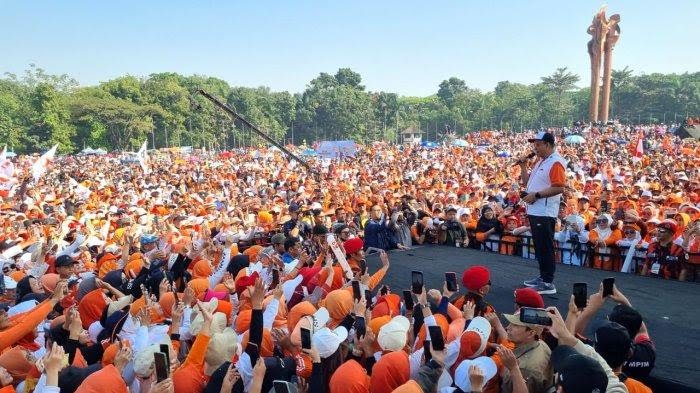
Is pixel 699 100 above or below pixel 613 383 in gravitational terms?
above

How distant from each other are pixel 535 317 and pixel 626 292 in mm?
3081

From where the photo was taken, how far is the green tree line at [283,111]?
54.6m

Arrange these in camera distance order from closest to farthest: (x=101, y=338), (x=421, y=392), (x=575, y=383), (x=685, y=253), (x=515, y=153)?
(x=575, y=383)
(x=421, y=392)
(x=101, y=338)
(x=685, y=253)
(x=515, y=153)

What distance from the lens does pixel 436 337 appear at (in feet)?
9.96

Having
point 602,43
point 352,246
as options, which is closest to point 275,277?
point 352,246

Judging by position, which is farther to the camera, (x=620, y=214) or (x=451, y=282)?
(x=620, y=214)

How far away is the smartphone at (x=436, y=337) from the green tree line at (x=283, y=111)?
5550cm

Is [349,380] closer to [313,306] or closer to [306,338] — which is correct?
[306,338]

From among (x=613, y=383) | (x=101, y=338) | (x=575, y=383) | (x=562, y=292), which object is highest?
(x=575, y=383)

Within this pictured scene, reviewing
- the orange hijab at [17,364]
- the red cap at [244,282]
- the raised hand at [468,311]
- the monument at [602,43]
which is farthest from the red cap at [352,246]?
the monument at [602,43]

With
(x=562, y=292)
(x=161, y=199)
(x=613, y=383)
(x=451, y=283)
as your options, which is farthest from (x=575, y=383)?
(x=161, y=199)

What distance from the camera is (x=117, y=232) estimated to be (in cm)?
1041

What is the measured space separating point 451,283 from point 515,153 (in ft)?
95.2

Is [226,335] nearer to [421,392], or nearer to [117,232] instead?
[421,392]
